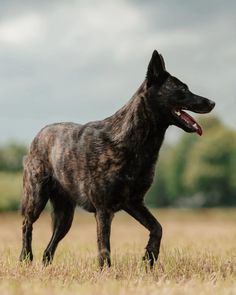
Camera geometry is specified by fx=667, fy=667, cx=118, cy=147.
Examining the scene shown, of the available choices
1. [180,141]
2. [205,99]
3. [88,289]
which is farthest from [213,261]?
[180,141]

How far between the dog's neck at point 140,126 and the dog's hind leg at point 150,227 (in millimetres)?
769

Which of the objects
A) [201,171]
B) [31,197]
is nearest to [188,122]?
[31,197]

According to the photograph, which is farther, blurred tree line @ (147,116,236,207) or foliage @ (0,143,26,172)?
blurred tree line @ (147,116,236,207)

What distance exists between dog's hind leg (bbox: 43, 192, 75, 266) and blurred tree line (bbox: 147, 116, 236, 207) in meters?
47.4

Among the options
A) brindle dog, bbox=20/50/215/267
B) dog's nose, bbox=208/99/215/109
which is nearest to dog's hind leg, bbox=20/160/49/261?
brindle dog, bbox=20/50/215/267

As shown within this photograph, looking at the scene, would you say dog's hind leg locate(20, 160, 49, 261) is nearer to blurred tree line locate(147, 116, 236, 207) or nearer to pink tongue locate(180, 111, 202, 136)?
pink tongue locate(180, 111, 202, 136)

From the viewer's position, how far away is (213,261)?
8578 millimetres

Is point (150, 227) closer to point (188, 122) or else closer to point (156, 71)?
point (188, 122)

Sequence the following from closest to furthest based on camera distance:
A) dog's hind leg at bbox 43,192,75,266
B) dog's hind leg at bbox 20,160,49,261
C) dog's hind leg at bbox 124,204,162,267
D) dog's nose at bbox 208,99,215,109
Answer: dog's nose at bbox 208,99,215,109 < dog's hind leg at bbox 124,204,162,267 < dog's hind leg at bbox 20,160,49,261 < dog's hind leg at bbox 43,192,75,266

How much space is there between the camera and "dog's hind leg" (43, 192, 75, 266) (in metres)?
9.00

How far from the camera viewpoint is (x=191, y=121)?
24.1ft

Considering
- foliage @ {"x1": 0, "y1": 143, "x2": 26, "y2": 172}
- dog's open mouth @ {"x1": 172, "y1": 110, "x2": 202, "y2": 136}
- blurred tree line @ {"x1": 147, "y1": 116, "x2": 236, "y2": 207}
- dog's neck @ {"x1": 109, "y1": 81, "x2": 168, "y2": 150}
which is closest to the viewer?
dog's open mouth @ {"x1": 172, "y1": 110, "x2": 202, "y2": 136}

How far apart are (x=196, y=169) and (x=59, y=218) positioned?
48.1 metres

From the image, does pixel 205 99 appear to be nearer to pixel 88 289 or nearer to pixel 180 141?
pixel 88 289
